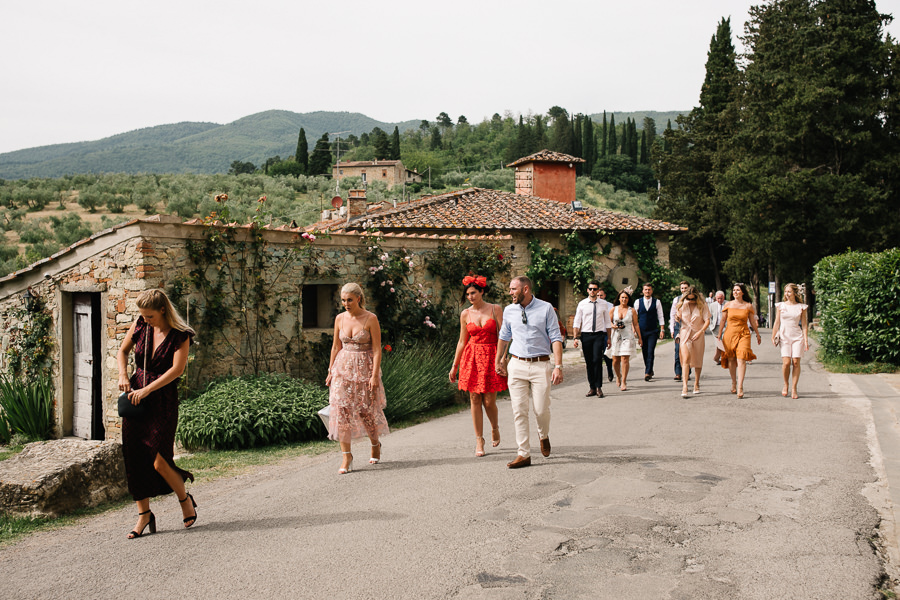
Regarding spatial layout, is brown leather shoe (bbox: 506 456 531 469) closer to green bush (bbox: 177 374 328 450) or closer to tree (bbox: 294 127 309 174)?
green bush (bbox: 177 374 328 450)

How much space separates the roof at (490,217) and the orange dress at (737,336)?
13.0m

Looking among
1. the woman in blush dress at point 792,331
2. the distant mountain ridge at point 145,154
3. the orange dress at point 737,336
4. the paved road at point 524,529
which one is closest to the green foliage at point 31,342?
the paved road at point 524,529

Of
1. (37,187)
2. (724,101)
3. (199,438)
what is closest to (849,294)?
(199,438)

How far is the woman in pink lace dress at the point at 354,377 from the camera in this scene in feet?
24.0

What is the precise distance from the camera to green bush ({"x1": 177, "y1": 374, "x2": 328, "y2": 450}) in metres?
9.18

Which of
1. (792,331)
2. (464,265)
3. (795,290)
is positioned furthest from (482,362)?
(464,265)

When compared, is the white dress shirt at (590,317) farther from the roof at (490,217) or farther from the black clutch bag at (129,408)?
the roof at (490,217)

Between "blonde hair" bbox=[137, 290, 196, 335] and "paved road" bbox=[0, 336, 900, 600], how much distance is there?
161 cm

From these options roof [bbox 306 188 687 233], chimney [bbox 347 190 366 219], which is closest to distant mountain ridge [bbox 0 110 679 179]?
chimney [bbox 347 190 366 219]

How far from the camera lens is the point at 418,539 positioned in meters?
5.17

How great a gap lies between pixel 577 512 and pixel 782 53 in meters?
31.6

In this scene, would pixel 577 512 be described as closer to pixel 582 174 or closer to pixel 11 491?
pixel 11 491

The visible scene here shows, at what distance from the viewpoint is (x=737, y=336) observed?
38.9ft

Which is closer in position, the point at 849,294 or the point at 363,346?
the point at 363,346
